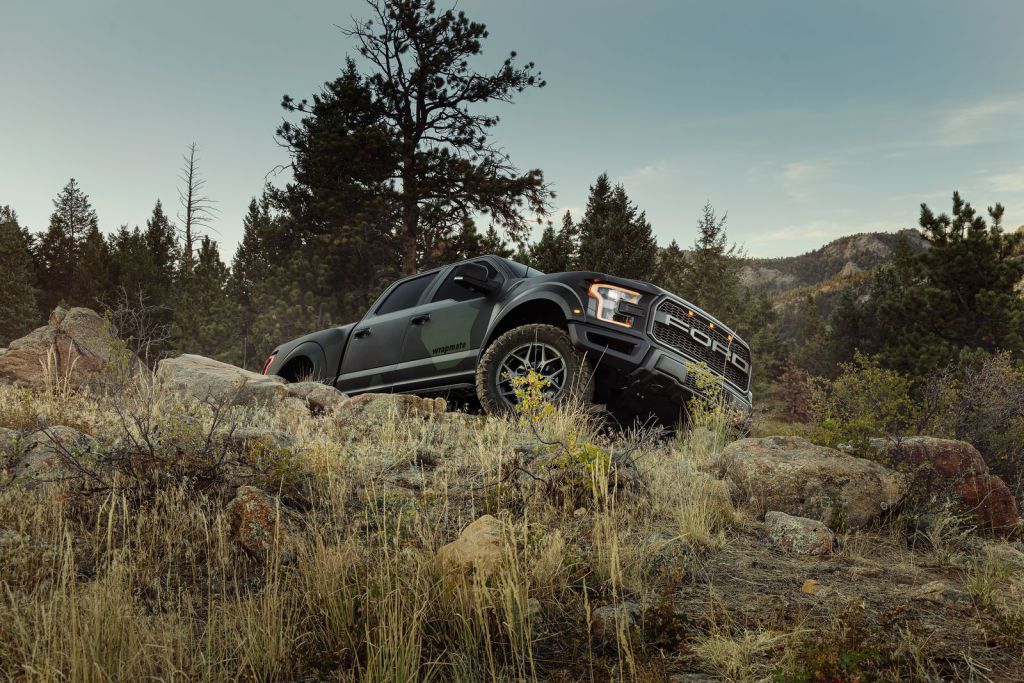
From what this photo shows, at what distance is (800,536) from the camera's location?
12.7 ft

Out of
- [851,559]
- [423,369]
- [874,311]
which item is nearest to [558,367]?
[423,369]

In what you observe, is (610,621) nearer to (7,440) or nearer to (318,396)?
(7,440)

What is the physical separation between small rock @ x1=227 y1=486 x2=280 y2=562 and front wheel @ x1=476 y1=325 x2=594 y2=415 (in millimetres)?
2633

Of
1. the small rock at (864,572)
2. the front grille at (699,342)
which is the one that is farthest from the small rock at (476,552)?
the front grille at (699,342)

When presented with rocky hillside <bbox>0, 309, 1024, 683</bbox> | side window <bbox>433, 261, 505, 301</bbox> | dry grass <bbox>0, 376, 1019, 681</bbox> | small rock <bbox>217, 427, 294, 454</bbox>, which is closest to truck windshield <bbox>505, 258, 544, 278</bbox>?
side window <bbox>433, 261, 505, 301</bbox>

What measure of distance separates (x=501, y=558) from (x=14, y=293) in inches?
1265

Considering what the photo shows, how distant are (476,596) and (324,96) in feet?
66.4

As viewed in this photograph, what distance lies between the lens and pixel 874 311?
840 inches

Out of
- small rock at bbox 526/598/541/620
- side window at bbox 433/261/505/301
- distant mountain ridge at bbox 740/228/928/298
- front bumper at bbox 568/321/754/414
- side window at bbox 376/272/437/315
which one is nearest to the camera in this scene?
small rock at bbox 526/598/541/620

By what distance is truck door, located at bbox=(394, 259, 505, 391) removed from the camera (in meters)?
6.78

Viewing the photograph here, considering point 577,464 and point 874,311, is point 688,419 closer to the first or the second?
point 577,464

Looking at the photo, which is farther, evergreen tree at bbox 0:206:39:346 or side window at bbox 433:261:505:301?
→ evergreen tree at bbox 0:206:39:346

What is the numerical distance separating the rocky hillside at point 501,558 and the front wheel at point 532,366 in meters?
0.44

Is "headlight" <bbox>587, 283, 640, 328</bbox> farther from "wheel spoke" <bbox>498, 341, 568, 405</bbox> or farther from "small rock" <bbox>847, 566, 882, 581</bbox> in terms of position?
"small rock" <bbox>847, 566, 882, 581</bbox>
